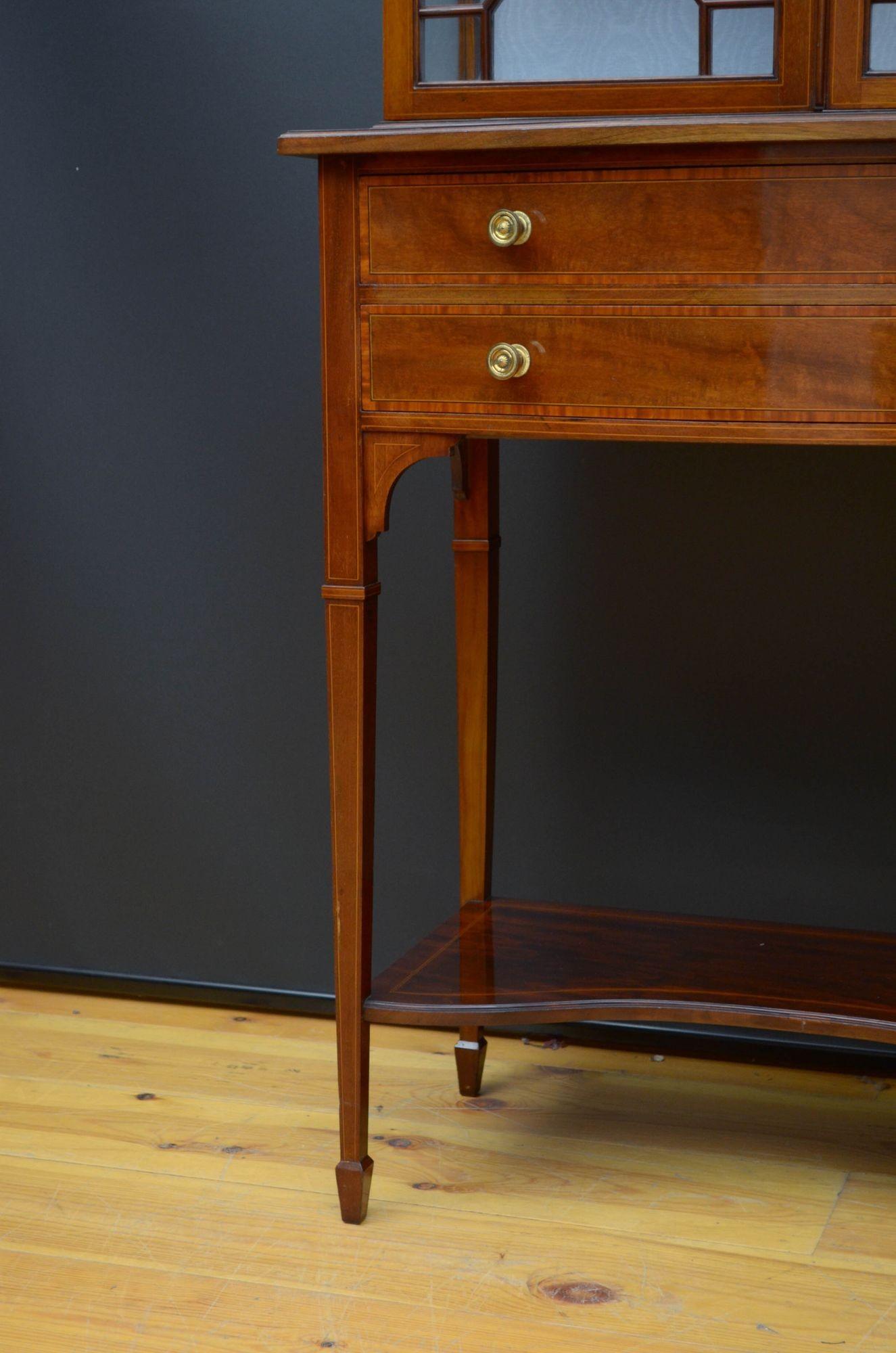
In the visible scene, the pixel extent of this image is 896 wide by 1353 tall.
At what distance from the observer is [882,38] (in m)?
1.42

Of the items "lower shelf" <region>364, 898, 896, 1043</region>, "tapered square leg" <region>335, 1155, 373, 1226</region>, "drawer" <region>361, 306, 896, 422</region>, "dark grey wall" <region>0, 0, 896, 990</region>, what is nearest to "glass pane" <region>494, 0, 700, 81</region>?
"drawer" <region>361, 306, 896, 422</region>

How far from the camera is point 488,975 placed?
1699mm

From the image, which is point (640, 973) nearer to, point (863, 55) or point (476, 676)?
point (476, 676)

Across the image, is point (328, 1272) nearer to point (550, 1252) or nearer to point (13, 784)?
point (550, 1252)

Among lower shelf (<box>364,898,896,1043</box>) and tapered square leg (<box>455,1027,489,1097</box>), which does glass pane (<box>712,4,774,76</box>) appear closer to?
lower shelf (<box>364,898,896,1043</box>)

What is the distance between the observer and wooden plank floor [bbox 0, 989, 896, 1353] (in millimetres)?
1452

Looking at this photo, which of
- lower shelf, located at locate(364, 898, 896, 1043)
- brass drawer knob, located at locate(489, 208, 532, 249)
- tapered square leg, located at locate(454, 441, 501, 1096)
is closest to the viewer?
brass drawer knob, located at locate(489, 208, 532, 249)

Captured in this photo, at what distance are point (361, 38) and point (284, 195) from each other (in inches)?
8.8

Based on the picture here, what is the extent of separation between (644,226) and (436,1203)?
1.03 m

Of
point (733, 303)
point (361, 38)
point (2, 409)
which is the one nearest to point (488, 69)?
point (733, 303)

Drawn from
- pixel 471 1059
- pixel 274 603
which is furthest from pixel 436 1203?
pixel 274 603

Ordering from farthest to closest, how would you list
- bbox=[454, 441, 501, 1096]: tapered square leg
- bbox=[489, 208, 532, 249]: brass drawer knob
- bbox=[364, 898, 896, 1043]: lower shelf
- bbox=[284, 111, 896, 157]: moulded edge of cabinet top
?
bbox=[454, 441, 501, 1096]: tapered square leg → bbox=[364, 898, 896, 1043]: lower shelf → bbox=[489, 208, 532, 249]: brass drawer knob → bbox=[284, 111, 896, 157]: moulded edge of cabinet top

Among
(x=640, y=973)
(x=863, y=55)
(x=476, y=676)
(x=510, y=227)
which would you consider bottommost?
(x=640, y=973)

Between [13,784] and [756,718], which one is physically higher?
[756,718]
